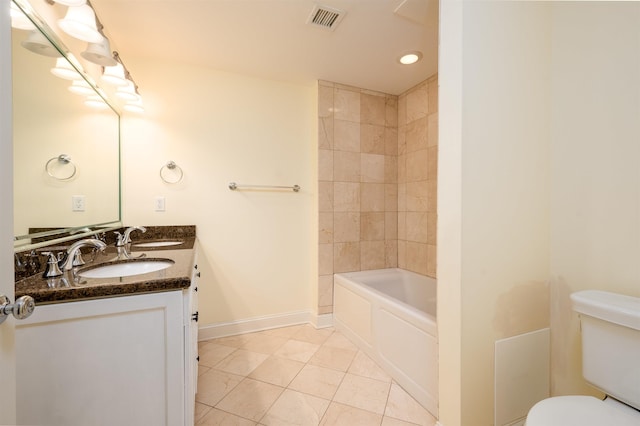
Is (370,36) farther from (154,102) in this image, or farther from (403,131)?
(154,102)

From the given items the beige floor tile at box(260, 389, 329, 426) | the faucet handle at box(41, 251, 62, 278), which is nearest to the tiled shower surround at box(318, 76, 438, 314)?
the beige floor tile at box(260, 389, 329, 426)

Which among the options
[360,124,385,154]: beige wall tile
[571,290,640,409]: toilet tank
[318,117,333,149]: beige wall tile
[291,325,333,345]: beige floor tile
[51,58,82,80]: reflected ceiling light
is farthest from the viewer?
[360,124,385,154]: beige wall tile

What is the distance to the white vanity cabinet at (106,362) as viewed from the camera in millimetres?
816

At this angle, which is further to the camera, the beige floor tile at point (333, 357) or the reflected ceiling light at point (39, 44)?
the beige floor tile at point (333, 357)

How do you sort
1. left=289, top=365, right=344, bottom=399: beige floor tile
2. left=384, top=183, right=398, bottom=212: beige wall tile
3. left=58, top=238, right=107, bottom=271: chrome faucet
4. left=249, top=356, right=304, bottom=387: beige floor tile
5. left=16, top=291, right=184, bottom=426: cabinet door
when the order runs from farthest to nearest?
left=384, top=183, right=398, bottom=212: beige wall tile < left=249, top=356, right=304, bottom=387: beige floor tile < left=289, top=365, right=344, bottom=399: beige floor tile < left=58, top=238, right=107, bottom=271: chrome faucet < left=16, top=291, right=184, bottom=426: cabinet door

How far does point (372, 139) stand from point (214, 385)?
243 centimetres

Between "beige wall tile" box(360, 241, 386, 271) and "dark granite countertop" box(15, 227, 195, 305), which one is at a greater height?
"dark granite countertop" box(15, 227, 195, 305)

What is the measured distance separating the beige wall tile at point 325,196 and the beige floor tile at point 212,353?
1.41 meters

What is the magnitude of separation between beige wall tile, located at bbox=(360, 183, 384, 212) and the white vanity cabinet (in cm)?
195

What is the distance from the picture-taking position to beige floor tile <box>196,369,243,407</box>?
1560 millimetres

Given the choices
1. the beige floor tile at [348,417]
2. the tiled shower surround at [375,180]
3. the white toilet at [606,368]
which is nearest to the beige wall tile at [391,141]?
the tiled shower surround at [375,180]

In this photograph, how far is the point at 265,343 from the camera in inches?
87.0

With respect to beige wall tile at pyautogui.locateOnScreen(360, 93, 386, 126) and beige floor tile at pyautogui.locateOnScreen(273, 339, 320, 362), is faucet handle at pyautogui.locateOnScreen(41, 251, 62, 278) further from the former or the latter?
beige wall tile at pyautogui.locateOnScreen(360, 93, 386, 126)

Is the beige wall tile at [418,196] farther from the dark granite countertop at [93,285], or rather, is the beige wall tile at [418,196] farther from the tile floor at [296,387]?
the dark granite countertop at [93,285]
